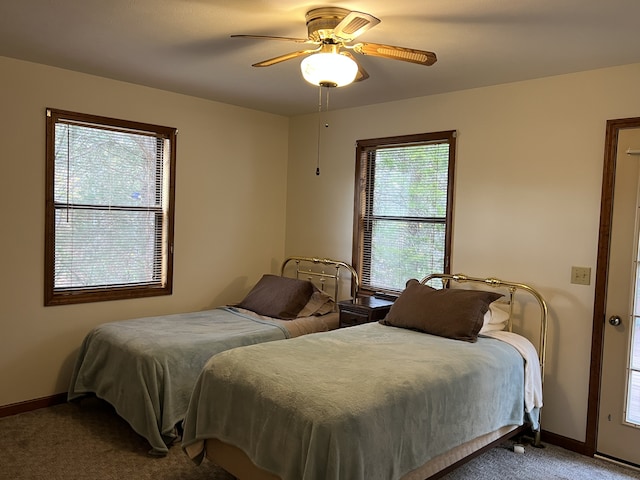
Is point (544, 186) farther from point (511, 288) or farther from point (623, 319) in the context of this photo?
point (623, 319)

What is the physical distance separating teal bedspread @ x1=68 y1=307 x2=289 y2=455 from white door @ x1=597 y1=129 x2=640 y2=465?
2136 mm

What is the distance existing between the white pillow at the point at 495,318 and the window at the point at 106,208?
2548mm

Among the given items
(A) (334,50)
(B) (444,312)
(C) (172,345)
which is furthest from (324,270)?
(A) (334,50)

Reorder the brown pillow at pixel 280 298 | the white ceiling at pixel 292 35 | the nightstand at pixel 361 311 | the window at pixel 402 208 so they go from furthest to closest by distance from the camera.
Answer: the brown pillow at pixel 280 298
the window at pixel 402 208
the nightstand at pixel 361 311
the white ceiling at pixel 292 35

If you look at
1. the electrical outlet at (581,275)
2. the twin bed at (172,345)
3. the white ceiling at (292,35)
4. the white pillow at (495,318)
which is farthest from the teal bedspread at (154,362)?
the electrical outlet at (581,275)

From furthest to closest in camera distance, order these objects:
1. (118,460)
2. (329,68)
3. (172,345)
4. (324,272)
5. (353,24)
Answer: (324,272) → (172,345) → (118,460) → (329,68) → (353,24)

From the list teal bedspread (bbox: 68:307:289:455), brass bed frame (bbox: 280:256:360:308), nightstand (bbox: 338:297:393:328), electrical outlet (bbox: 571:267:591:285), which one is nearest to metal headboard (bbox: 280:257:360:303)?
brass bed frame (bbox: 280:256:360:308)

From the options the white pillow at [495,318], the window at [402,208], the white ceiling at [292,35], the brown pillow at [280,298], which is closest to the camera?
the white ceiling at [292,35]

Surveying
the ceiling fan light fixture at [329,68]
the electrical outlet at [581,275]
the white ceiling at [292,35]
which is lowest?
the electrical outlet at [581,275]

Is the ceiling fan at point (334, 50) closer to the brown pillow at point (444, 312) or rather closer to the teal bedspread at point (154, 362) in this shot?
the brown pillow at point (444, 312)

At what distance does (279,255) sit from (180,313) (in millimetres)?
1242

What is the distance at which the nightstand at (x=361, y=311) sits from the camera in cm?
388

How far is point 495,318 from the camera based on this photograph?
11.3ft

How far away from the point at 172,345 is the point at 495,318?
211 centimetres
